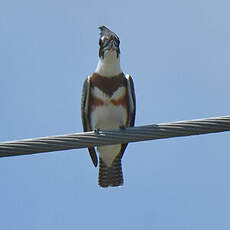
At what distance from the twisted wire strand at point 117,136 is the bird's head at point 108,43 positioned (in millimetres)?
2408

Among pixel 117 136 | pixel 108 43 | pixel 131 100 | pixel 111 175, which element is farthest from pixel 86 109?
pixel 117 136

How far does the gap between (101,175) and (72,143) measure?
2927mm

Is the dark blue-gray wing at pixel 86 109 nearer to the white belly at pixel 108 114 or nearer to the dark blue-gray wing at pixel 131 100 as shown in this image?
the white belly at pixel 108 114

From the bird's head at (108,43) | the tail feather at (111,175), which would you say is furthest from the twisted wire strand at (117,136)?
the tail feather at (111,175)

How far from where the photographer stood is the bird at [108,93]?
23.6 ft

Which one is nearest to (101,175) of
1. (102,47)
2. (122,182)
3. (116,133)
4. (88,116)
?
(122,182)

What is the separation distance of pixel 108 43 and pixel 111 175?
1568 mm

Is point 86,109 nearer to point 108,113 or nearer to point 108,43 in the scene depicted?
point 108,113

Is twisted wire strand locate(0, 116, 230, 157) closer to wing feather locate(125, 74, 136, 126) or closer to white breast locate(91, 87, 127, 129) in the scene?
white breast locate(91, 87, 127, 129)

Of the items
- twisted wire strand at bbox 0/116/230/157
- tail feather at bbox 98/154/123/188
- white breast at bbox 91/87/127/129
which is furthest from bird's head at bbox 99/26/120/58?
twisted wire strand at bbox 0/116/230/157

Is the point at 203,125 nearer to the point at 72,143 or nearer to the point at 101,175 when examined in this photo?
the point at 72,143

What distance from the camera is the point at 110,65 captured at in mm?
7277

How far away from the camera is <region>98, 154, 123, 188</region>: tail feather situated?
7758mm

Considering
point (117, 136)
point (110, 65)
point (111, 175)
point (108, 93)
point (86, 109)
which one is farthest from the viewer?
point (111, 175)
